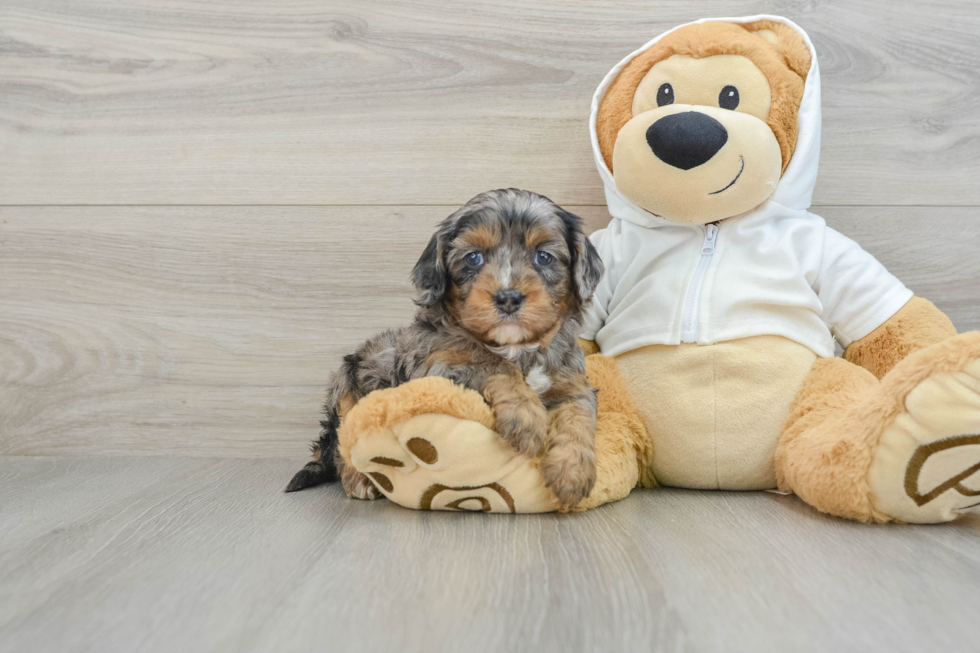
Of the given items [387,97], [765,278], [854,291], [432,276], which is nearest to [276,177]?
[387,97]

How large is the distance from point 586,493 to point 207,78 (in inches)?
71.0

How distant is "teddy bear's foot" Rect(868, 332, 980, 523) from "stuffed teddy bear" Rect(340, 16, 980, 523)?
0.09 metres

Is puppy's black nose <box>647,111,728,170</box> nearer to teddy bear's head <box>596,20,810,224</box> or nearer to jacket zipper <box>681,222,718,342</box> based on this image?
teddy bear's head <box>596,20,810,224</box>

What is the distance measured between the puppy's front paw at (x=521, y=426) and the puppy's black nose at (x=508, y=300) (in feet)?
0.65

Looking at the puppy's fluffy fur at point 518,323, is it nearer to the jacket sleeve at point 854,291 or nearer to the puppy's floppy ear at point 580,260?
the puppy's floppy ear at point 580,260

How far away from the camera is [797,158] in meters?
1.77

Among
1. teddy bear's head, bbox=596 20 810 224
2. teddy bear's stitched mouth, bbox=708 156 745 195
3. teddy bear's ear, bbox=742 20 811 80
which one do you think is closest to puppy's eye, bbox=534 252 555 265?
teddy bear's head, bbox=596 20 810 224

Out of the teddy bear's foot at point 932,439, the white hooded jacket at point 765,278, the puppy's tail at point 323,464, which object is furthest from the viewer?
the puppy's tail at point 323,464

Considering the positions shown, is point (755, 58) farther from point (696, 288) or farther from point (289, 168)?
point (289, 168)

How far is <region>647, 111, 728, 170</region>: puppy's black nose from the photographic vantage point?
1635 millimetres

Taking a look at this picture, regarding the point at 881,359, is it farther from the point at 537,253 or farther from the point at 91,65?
the point at 91,65

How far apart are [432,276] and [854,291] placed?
1.09 metres

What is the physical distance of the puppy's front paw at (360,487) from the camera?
1.79 m

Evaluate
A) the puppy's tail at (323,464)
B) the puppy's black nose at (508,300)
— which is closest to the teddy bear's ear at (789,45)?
the puppy's black nose at (508,300)
